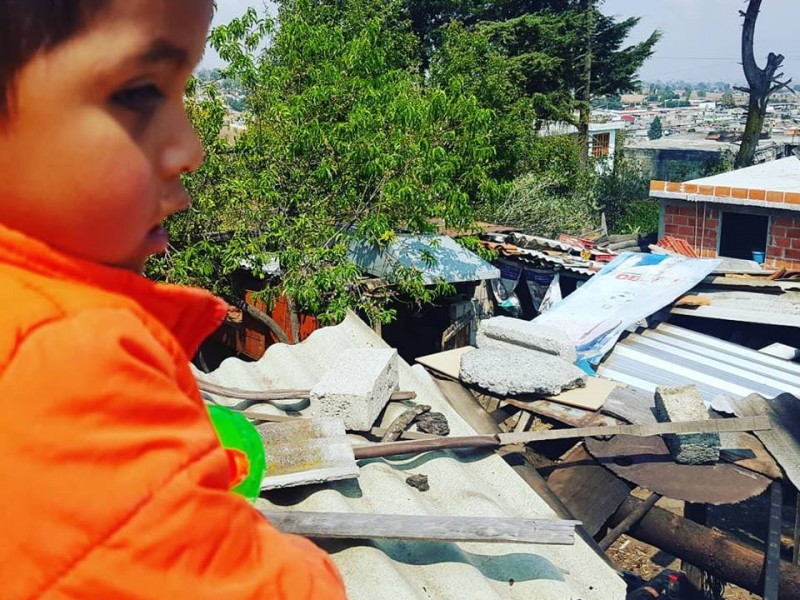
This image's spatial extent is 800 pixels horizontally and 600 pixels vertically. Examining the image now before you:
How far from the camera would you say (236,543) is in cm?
78

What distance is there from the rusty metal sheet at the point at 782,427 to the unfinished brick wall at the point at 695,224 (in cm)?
974

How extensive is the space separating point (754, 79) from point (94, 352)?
2360 cm

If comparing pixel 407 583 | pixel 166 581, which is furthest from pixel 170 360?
pixel 407 583

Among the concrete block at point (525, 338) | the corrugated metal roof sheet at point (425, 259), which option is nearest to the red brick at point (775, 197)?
the corrugated metal roof sheet at point (425, 259)

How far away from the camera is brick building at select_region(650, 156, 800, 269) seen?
480 inches

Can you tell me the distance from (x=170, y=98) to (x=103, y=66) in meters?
0.10

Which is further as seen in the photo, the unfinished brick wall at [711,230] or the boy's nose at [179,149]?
the unfinished brick wall at [711,230]

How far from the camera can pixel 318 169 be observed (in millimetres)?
7816

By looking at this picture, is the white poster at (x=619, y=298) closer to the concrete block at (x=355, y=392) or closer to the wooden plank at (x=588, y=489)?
the wooden plank at (x=588, y=489)

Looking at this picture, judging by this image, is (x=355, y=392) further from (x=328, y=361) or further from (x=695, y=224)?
(x=695, y=224)

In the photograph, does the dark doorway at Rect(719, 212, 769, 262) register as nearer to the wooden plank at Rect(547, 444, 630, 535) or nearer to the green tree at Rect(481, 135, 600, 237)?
the green tree at Rect(481, 135, 600, 237)

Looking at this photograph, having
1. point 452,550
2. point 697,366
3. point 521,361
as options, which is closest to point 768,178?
point 697,366

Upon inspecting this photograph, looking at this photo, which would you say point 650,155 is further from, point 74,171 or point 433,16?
point 74,171

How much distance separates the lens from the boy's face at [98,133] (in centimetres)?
73
